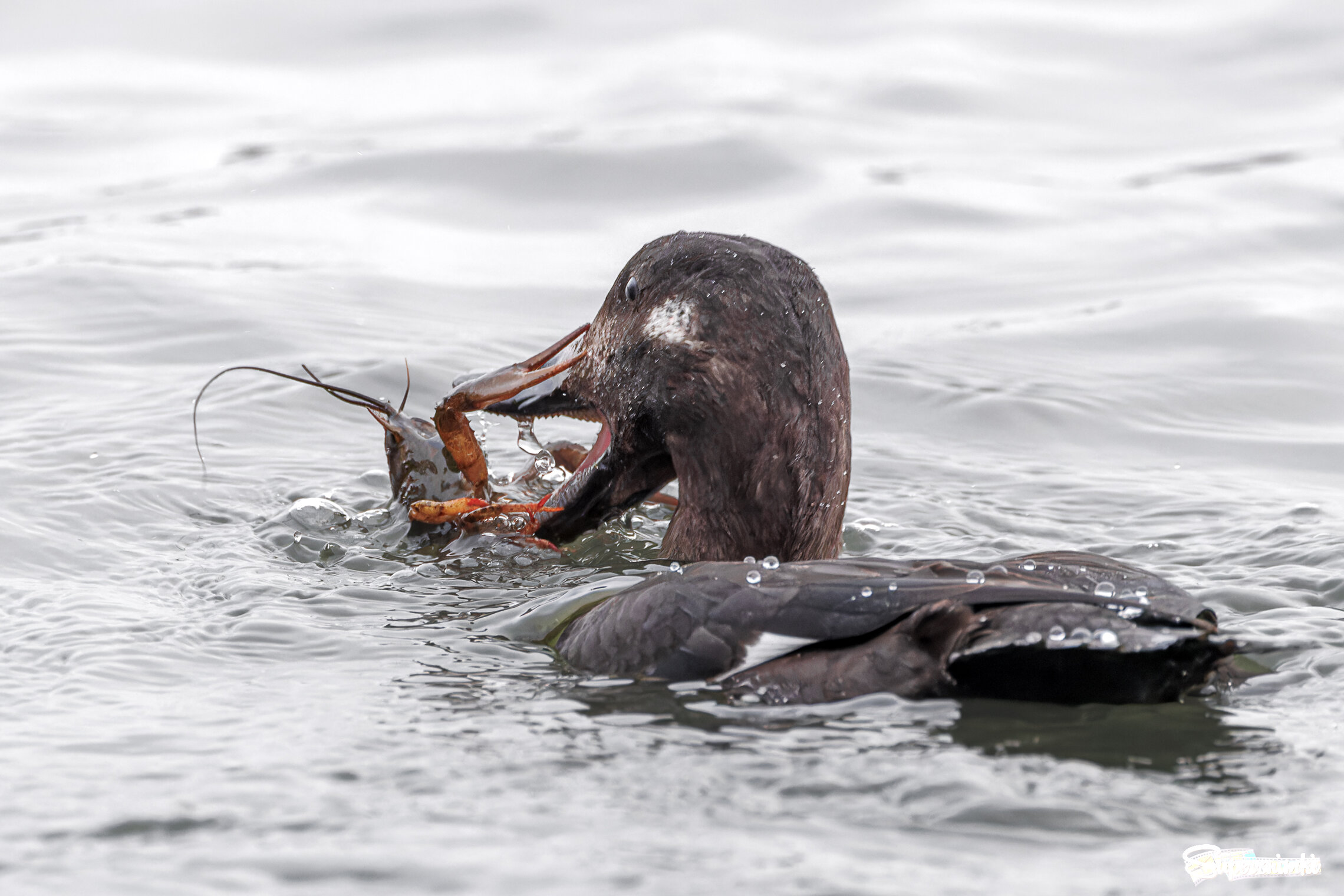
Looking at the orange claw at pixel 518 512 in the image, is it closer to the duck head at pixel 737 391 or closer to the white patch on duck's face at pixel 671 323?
the duck head at pixel 737 391

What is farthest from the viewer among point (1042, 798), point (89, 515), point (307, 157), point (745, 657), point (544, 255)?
point (307, 157)

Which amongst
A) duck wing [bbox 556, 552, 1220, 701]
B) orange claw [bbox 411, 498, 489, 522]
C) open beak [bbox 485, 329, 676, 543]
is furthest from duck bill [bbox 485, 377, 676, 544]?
duck wing [bbox 556, 552, 1220, 701]

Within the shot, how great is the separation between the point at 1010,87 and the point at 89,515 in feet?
35.0

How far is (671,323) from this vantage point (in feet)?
16.2

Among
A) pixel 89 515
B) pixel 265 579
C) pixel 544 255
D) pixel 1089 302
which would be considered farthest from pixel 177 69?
pixel 265 579

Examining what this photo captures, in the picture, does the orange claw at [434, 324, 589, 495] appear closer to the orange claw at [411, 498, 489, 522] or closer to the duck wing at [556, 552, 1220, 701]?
the orange claw at [411, 498, 489, 522]

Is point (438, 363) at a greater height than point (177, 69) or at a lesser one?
lesser

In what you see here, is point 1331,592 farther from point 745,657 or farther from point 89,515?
point 89,515

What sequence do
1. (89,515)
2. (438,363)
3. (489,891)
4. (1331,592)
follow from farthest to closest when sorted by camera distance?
(438,363)
(89,515)
(1331,592)
(489,891)

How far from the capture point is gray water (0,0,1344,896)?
129 inches

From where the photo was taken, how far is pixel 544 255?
10734 millimetres

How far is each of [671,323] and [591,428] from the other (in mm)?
3033

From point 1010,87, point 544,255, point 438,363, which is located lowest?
point 438,363

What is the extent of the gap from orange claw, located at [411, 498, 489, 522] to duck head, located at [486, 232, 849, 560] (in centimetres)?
67
